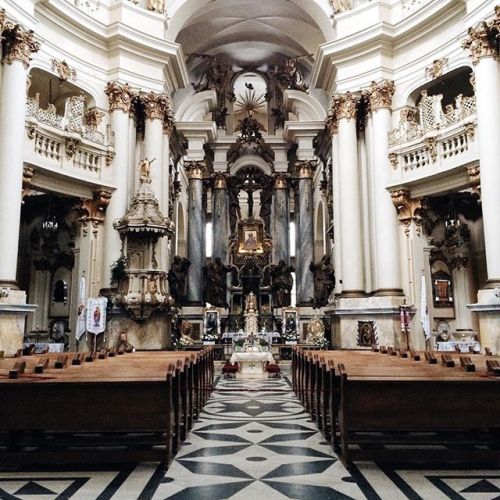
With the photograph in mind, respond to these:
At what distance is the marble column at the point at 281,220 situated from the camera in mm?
21766

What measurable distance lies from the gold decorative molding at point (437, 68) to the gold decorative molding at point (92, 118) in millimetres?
8293

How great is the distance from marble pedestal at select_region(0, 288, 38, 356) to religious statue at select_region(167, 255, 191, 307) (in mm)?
8868

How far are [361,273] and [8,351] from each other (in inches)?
333

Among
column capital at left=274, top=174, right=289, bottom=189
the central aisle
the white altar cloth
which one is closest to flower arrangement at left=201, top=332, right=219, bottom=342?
the white altar cloth

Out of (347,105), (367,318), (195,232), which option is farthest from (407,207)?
(195,232)

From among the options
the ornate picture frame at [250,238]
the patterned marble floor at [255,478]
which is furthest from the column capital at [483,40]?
the ornate picture frame at [250,238]

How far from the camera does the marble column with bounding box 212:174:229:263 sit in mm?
21547

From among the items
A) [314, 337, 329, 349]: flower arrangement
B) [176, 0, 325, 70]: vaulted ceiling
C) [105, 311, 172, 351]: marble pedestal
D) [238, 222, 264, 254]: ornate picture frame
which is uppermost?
[176, 0, 325, 70]: vaulted ceiling

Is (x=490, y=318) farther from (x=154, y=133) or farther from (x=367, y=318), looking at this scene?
(x=154, y=133)

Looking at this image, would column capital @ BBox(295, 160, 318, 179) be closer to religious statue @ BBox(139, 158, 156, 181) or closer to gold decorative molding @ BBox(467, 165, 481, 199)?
religious statue @ BBox(139, 158, 156, 181)

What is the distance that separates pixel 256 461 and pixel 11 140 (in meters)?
8.21

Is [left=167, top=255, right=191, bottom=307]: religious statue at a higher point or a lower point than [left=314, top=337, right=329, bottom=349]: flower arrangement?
higher

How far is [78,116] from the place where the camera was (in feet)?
41.1

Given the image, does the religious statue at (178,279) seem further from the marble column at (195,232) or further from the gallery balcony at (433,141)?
the gallery balcony at (433,141)
